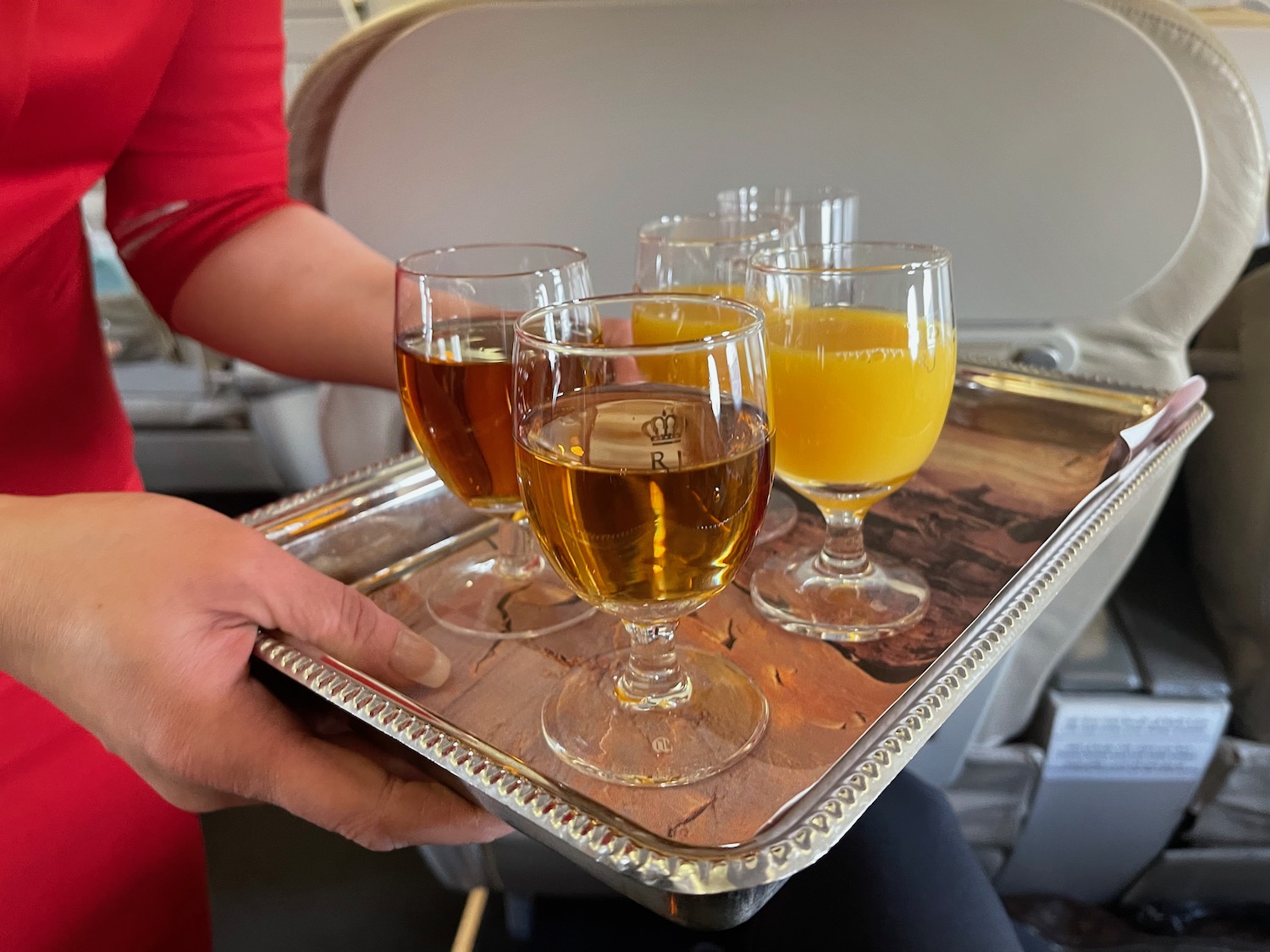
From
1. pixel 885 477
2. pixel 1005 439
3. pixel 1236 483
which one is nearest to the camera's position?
pixel 885 477

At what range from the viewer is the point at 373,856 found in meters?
1.51

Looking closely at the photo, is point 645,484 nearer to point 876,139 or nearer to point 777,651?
point 777,651

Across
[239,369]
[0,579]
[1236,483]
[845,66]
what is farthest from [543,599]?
[239,369]

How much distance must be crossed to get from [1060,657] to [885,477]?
679 mm

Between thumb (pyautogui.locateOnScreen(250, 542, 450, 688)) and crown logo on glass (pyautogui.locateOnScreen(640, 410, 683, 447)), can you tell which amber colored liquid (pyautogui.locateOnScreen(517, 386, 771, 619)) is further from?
thumb (pyautogui.locateOnScreen(250, 542, 450, 688))

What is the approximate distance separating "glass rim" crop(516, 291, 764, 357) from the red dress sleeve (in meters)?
0.50

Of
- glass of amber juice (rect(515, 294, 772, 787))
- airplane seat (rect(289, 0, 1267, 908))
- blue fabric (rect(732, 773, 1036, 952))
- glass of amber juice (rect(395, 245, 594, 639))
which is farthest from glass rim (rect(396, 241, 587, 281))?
blue fabric (rect(732, 773, 1036, 952))

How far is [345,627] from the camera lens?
22.8 inches

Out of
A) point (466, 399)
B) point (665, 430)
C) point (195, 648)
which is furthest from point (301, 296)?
point (665, 430)

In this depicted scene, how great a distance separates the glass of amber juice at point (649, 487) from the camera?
0.47 metres

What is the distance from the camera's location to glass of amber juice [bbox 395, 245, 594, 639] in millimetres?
642

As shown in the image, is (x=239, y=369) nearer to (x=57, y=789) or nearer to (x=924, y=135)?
(x=57, y=789)

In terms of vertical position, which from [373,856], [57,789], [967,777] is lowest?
[373,856]

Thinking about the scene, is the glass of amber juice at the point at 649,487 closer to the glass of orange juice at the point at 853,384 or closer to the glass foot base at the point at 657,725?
the glass foot base at the point at 657,725
